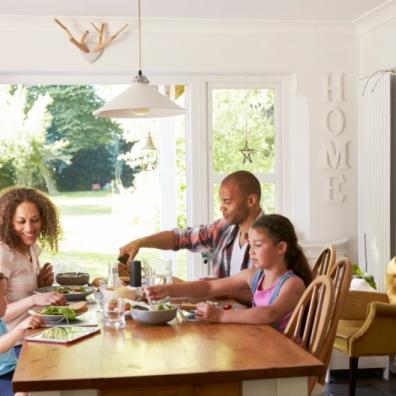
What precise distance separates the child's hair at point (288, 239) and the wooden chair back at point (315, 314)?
187 millimetres

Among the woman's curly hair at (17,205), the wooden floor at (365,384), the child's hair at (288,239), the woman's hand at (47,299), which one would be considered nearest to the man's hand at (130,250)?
the woman's curly hair at (17,205)

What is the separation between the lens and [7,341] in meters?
2.34

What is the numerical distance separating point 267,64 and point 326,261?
8.08ft

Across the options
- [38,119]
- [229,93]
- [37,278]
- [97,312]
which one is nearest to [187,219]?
[229,93]

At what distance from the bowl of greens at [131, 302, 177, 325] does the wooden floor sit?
6.68 feet

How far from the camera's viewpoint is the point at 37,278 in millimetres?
3303

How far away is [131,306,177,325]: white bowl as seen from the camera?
2463 mm

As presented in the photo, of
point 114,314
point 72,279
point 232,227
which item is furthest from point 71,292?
point 232,227

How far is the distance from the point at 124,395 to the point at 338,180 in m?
3.77

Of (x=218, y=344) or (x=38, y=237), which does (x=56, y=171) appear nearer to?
(x=38, y=237)

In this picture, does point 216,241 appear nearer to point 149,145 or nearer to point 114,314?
point 114,314

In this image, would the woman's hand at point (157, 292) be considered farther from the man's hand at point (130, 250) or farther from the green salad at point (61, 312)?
the man's hand at point (130, 250)

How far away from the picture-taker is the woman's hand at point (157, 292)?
2.81 metres

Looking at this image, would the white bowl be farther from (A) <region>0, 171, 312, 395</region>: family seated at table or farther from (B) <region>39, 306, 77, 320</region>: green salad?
(B) <region>39, 306, 77, 320</region>: green salad
